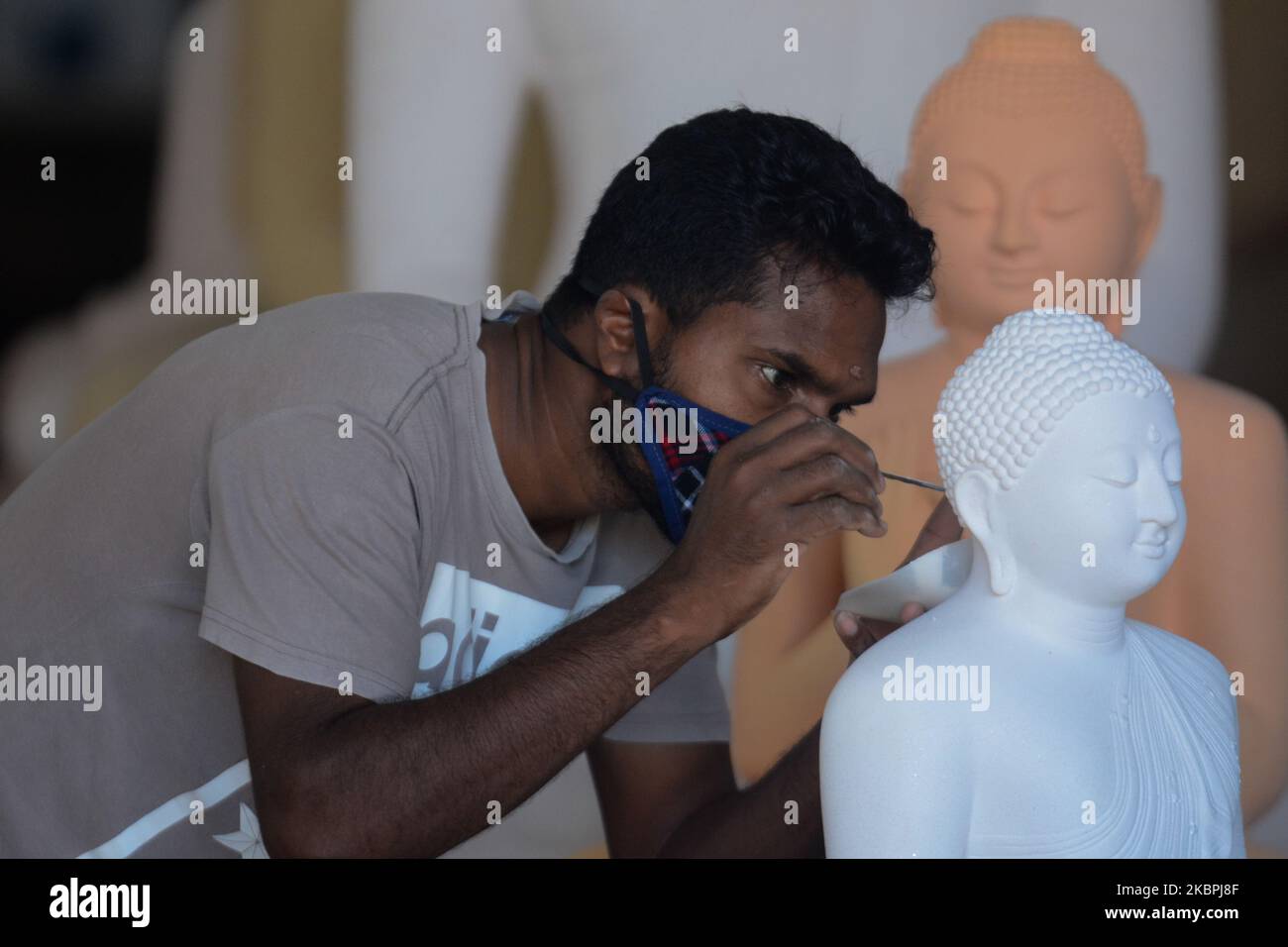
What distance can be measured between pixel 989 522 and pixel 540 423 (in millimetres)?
736

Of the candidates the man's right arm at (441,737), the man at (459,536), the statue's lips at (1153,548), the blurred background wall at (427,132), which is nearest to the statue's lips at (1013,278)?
the blurred background wall at (427,132)

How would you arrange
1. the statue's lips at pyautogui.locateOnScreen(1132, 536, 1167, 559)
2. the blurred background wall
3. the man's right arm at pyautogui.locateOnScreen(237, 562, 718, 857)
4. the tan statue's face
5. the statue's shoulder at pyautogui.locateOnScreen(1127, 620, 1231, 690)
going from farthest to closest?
the blurred background wall → the tan statue's face → the statue's shoulder at pyautogui.locateOnScreen(1127, 620, 1231, 690) → the statue's lips at pyautogui.locateOnScreen(1132, 536, 1167, 559) → the man's right arm at pyautogui.locateOnScreen(237, 562, 718, 857)

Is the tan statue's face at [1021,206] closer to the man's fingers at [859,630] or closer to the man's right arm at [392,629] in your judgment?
the man's fingers at [859,630]

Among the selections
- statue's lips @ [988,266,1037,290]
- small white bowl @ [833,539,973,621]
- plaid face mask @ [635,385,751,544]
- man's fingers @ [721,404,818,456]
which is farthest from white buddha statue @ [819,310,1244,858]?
statue's lips @ [988,266,1037,290]

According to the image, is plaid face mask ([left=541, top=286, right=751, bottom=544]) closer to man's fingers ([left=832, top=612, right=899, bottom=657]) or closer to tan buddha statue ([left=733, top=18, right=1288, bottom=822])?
man's fingers ([left=832, top=612, right=899, bottom=657])

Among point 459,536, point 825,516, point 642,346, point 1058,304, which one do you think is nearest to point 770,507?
point 825,516

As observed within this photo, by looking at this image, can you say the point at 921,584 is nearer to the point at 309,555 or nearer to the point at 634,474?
the point at 634,474

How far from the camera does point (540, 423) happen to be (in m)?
2.35

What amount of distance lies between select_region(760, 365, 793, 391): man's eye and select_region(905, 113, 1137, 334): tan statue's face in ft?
4.60

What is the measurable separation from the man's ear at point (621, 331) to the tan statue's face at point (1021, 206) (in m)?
1.41

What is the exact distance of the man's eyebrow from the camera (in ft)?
7.34

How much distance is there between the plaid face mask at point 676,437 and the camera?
2305 millimetres
